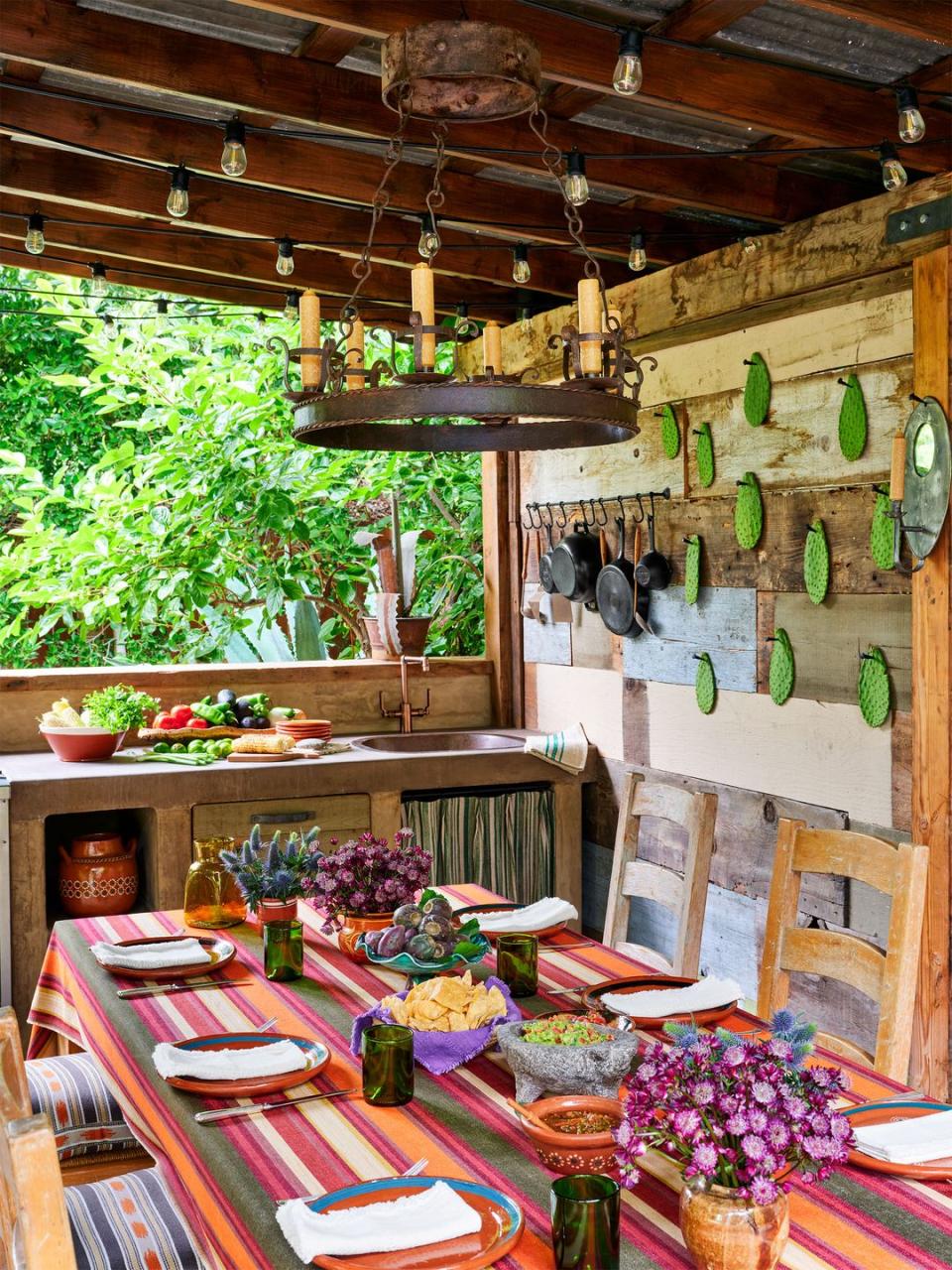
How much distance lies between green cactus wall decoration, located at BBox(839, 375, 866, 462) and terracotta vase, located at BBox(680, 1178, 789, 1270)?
2.15m

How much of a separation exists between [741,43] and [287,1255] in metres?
2.40

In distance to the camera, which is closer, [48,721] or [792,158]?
[792,158]

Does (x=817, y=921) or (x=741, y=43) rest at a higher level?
(x=741, y=43)

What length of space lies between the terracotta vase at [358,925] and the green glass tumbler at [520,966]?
13.3 inches

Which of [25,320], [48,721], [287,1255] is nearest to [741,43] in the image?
[287,1255]

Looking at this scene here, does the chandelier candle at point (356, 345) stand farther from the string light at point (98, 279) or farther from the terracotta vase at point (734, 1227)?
the string light at point (98, 279)

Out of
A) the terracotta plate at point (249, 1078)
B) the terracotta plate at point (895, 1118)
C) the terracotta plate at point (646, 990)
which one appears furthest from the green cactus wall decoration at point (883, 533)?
the terracotta plate at point (249, 1078)

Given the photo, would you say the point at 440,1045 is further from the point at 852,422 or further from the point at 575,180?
the point at 852,422

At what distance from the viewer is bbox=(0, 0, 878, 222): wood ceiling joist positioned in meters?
2.83

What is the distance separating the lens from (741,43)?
2729mm

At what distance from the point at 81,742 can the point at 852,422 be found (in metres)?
2.35

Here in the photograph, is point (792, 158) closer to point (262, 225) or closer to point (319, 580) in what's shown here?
point (262, 225)

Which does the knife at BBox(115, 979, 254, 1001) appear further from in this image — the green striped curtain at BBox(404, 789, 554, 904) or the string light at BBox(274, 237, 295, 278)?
the string light at BBox(274, 237, 295, 278)

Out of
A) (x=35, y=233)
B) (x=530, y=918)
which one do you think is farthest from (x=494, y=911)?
(x=35, y=233)
